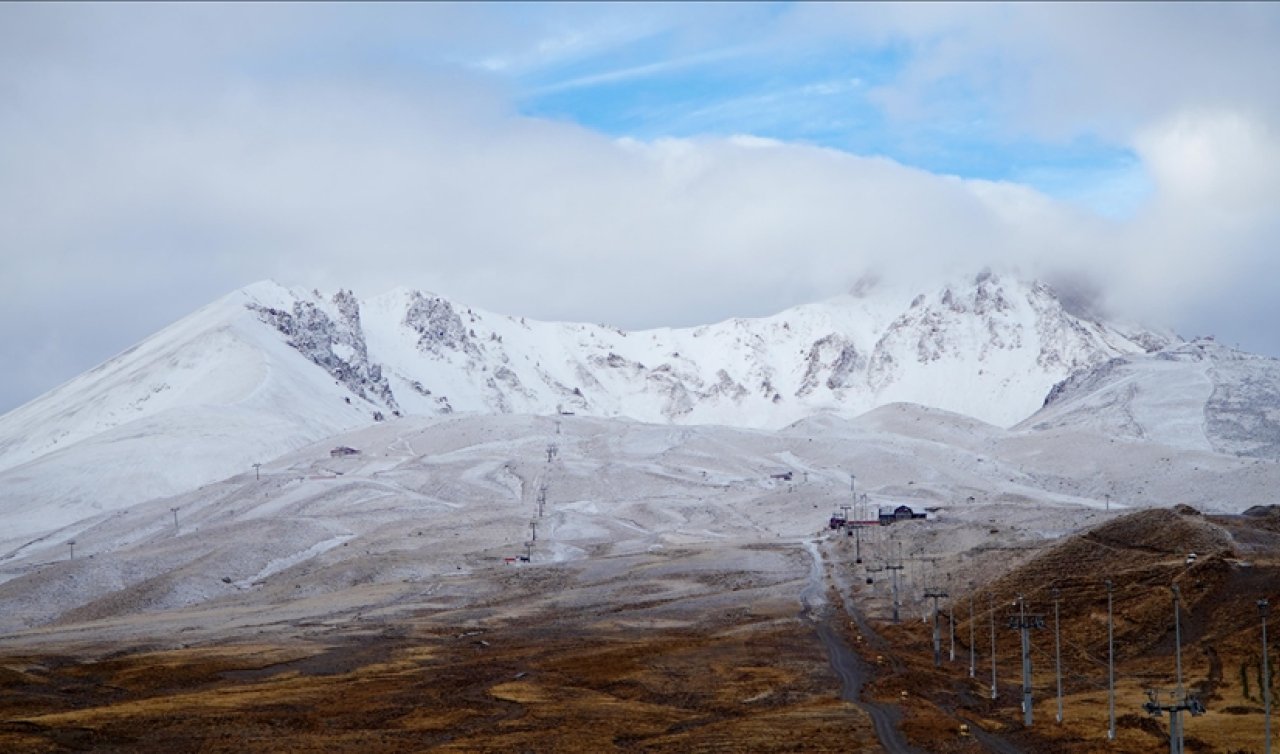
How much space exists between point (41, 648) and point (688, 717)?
207 ft

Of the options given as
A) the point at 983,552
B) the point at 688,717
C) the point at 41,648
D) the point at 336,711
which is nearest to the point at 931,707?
the point at 688,717

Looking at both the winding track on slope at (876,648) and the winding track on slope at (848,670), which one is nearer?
the winding track on slope at (876,648)

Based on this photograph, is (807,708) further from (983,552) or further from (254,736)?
(983,552)

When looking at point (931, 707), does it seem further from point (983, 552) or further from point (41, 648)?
point (41, 648)

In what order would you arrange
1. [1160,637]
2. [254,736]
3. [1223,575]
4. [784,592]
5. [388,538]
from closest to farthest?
[254,736] → [1160,637] → [1223,575] → [784,592] → [388,538]

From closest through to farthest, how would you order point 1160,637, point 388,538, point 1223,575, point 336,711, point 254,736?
1. point 254,736
2. point 336,711
3. point 1160,637
4. point 1223,575
5. point 388,538

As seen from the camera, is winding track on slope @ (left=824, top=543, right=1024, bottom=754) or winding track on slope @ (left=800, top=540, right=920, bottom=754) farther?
winding track on slope @ (left=800, top=540, right=920, bottom=754)

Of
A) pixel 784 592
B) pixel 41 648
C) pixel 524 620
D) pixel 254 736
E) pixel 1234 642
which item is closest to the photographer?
pixel 254 736

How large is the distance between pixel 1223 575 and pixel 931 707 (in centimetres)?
3494

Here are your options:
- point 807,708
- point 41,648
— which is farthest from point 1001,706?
point 41,648

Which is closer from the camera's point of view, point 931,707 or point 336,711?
point 931,707

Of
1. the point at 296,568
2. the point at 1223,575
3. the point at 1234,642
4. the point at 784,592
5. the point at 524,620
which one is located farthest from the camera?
the point at 296,568

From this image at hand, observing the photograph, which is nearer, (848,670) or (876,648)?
(848,670)

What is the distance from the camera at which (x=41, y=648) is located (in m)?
115
